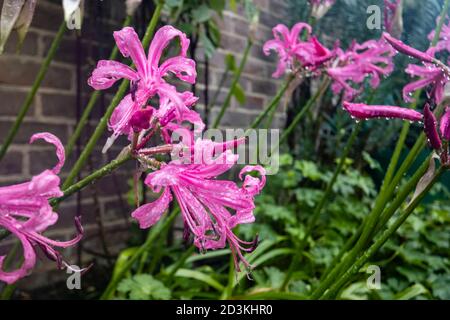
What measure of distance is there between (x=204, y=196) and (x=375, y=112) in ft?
0.55

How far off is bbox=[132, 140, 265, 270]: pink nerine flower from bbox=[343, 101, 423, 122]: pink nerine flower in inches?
4.1

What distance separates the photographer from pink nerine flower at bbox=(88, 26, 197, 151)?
1.15 feet

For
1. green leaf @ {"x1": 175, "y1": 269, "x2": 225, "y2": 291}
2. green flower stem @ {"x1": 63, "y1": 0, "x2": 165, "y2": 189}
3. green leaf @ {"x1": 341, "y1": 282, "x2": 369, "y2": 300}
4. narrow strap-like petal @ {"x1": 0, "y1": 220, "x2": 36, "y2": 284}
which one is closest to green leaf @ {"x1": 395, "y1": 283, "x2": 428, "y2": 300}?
green leaf @ {"x1": 341, "y1": 282, "x2": 369, "y2": 300}

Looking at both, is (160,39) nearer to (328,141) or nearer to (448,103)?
(448,103)

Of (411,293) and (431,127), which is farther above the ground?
(431,127)

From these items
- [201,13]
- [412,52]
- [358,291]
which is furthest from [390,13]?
[358,291]

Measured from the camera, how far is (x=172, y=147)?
0.35m

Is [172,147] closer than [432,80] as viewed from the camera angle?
Yes

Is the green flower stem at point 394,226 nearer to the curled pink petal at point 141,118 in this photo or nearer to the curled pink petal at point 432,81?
the curled pink petal at point 432,81

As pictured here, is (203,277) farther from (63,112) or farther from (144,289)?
(63,112)

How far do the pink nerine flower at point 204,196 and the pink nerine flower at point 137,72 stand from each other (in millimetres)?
46

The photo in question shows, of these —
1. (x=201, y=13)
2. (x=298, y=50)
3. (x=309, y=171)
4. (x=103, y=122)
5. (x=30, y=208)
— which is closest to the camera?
(x=30, y=208)
